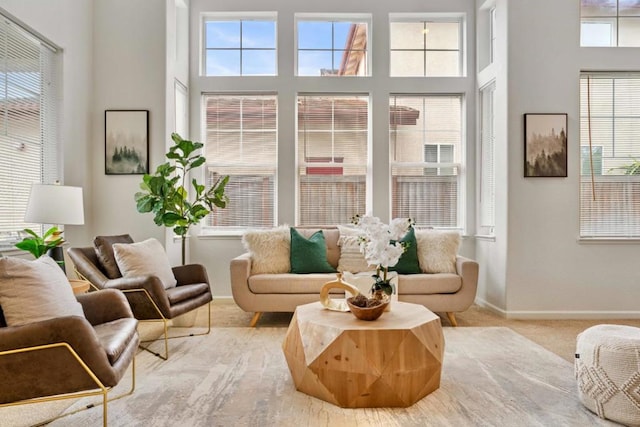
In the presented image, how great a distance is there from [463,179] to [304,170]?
194cm

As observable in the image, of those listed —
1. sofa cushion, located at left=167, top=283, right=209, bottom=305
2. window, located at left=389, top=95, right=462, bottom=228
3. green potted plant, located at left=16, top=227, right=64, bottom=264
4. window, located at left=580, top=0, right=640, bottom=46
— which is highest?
window, located at left=580, top=0, right=640, bottom=46

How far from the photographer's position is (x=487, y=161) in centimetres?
522

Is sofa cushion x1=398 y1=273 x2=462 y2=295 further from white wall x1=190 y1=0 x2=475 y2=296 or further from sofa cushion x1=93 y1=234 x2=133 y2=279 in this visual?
sofa cushion x1=93 y1=234 x2=133 y2=279

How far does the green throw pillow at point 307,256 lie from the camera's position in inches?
173

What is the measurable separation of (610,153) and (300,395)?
4.12 meters

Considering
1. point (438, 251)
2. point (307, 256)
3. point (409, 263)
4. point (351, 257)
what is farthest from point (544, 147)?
point (307, 256)

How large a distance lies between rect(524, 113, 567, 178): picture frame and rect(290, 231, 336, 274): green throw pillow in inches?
87.2

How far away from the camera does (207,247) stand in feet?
17.6

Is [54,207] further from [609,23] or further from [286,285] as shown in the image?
[609,23]

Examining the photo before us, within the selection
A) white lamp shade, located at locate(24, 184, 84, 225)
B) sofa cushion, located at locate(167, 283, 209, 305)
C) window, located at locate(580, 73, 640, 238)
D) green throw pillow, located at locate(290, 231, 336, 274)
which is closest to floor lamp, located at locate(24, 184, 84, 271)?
white lamp shade, located at locate(24, 184, 84, 225)

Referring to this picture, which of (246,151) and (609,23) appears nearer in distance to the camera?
(609,23)

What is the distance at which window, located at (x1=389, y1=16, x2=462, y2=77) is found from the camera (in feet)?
18.0

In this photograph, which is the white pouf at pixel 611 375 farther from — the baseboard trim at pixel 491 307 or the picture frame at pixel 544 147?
the picture frame at pixel 544 147

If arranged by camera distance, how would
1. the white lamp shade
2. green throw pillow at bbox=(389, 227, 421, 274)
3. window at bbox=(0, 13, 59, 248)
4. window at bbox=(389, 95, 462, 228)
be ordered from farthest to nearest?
window at bbox=(389, 95, 462, 228), green throw pillow at bbox=(389, 227, 421, 274), window at bbox=(0, 13, 59, 248), the white lamp shade
